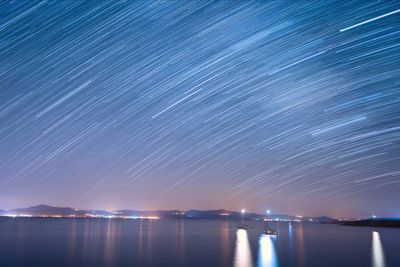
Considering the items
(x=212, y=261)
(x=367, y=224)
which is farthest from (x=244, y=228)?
(x=212, y=261)

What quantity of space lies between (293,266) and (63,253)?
24.0 meters

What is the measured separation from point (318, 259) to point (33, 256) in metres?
29.1

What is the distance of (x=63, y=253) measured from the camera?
130 ft

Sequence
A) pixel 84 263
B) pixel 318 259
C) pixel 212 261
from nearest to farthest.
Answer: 1. pixel 84 263
2. pixel 212 261
3. pixel 318 259

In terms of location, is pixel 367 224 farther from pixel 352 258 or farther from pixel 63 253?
pixel 63 253

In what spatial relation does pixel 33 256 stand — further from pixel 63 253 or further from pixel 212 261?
pixel 212 261

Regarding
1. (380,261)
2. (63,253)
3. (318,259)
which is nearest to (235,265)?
(318,259)

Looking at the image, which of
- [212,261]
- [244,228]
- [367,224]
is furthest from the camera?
[367,224]

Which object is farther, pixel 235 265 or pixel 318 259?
pixel 318 259

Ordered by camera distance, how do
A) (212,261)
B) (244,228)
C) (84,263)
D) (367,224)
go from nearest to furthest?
(84,263) → (212,261) → (244,228) → (367,224)

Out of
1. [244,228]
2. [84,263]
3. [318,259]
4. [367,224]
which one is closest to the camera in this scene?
[84,263]

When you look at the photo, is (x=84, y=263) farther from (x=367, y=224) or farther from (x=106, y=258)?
(x=367, y=224)

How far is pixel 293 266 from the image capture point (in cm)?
3375

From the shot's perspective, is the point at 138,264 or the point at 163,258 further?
the point at 163,258
